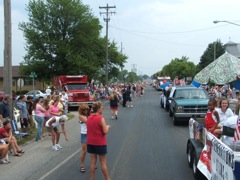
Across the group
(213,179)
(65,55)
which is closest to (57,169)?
(213,179)

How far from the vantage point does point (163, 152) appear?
10781 mm

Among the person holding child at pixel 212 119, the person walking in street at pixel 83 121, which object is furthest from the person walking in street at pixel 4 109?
the person holding child at pixel 212 119

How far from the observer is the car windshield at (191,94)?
18.1 m

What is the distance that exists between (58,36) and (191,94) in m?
27.2

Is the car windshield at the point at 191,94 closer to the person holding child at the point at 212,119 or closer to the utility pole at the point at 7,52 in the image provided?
the utility pole at the point at 7,52

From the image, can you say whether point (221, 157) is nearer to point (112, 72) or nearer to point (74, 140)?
point (74, 140)

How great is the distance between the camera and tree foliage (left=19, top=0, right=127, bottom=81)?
137 feet

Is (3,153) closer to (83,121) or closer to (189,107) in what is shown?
(83,121)

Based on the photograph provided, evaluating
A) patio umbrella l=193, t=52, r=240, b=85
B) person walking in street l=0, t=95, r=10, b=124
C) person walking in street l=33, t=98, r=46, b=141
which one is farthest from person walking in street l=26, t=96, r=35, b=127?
patio umbrella l=193, t=52, r=240, b=85

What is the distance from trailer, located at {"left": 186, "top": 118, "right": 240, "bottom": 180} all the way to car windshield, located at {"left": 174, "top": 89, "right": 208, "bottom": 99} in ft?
28.1

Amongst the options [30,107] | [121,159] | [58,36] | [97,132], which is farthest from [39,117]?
[58,36]

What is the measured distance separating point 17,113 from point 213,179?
34.7 feet

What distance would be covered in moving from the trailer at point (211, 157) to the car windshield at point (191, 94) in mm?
8570

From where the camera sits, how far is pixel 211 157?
20.7ft
